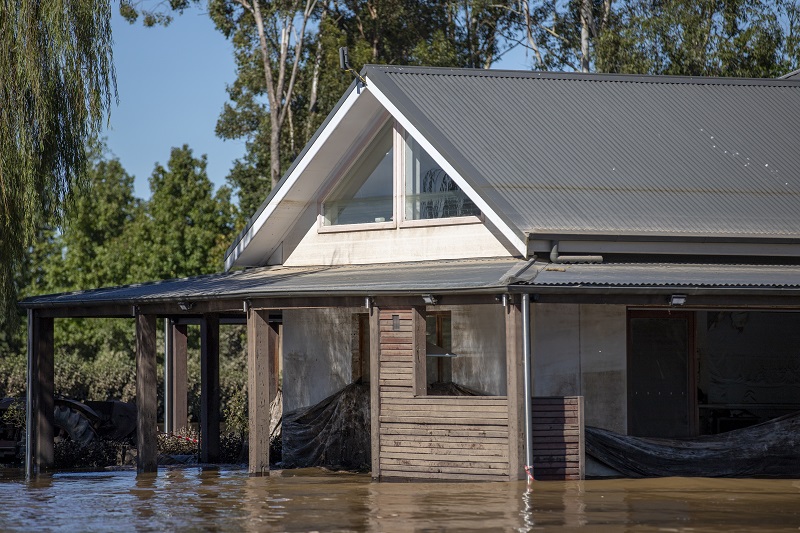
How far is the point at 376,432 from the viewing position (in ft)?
50.4

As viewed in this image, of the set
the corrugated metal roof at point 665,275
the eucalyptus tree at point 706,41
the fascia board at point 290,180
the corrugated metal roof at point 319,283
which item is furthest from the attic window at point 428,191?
the eucalyptus tree at point 706,41

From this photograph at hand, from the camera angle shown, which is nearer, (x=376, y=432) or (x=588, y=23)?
(x=376, y=432)

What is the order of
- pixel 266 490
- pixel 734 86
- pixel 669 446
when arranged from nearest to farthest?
pixel 266 490 → pixel 669 446 → pixel 734 86

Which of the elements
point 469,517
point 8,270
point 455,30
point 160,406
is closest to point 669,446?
point 469,517

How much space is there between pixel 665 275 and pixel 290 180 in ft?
18.9

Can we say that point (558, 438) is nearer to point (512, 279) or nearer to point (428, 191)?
point (512, 279)

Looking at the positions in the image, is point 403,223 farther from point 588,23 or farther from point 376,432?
point 588,23

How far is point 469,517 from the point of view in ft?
A: 38.7

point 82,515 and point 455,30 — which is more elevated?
point 455,30

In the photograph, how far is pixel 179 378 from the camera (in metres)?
22.1

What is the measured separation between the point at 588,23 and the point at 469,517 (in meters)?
27.9

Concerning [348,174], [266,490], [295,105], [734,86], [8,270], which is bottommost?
[266,490]

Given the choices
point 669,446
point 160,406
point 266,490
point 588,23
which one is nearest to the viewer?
point 266,490

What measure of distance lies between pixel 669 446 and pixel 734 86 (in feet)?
24.8
